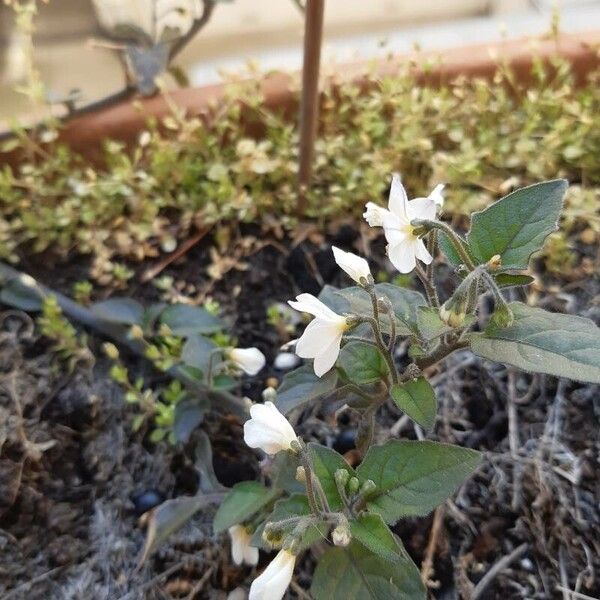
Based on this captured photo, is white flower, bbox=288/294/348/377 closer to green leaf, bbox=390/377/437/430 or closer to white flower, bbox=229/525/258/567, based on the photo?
green leaf, bbox=390/377/437/430

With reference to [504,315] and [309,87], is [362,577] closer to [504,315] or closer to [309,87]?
[504,315]

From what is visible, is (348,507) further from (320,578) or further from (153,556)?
(153,556)

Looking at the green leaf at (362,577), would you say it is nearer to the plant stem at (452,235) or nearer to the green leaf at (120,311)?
the plant stem at (452,235)

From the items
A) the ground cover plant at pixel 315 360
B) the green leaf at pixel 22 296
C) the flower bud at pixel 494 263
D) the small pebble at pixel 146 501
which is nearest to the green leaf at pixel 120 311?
the ground cover plant at pixel 315 360

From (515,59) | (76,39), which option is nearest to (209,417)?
(515,59)

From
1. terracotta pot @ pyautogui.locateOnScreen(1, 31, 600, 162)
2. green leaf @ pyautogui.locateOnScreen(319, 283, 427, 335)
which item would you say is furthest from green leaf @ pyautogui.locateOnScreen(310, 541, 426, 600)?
terracotta pot @ pyautogui.locateOnScreen(1, 31, 600, 162)

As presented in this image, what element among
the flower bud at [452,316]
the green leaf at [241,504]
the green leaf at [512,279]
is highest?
the green leaf at [512,279]
